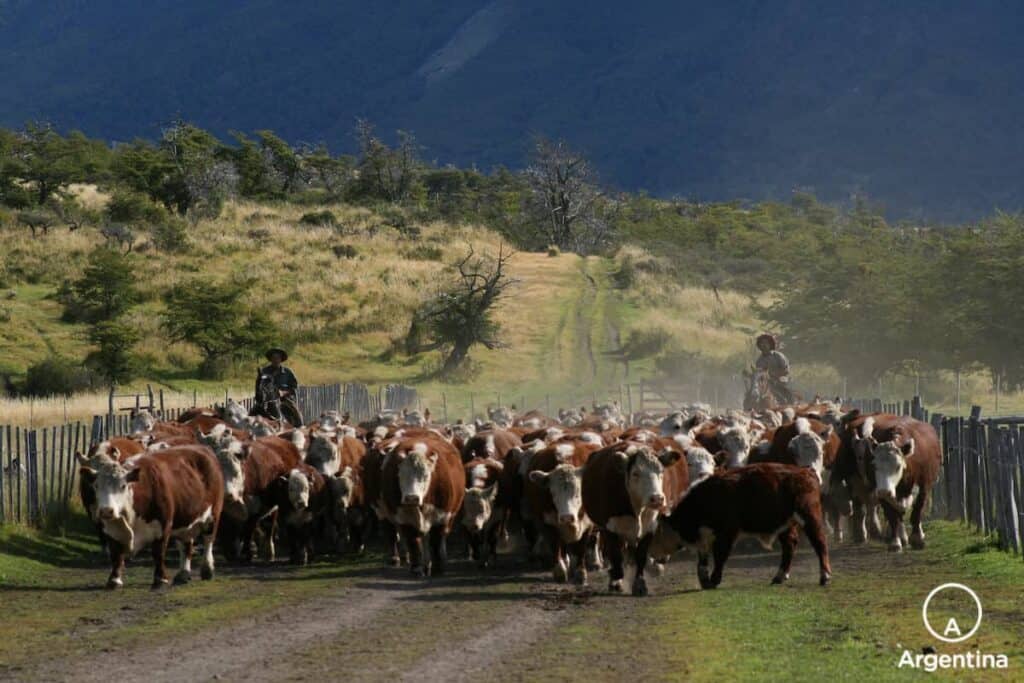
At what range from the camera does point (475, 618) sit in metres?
15.2

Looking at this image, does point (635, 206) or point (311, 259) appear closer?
point (311, 259)

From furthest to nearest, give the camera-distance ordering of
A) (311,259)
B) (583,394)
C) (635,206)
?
(635,206)
(311,259)
(583,394)

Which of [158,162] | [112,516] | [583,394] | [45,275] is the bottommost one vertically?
[112,516]

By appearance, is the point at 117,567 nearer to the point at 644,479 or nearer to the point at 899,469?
the point at 644,479

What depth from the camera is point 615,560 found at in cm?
1702

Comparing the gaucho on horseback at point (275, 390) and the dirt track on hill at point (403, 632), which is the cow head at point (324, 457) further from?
the gaucho on horseback at point (275, 390)

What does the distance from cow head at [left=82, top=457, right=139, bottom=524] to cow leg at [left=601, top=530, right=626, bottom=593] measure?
5.03 m

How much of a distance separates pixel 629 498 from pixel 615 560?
66 cm

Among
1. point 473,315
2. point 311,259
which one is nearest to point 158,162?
point 311,259

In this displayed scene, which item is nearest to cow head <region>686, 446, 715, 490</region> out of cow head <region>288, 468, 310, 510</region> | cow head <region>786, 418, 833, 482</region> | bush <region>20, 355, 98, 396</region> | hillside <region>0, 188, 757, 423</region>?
cow head <region>786, 418, 833, 482</region>

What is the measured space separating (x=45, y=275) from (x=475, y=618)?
60320mm

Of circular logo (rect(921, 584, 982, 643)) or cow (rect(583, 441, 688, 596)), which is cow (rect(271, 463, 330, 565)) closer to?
cow (rect(583, 441, 688, 596))

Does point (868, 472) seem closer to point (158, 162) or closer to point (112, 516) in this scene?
point (112, 516)

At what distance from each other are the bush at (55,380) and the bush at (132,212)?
110ft
